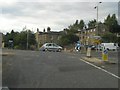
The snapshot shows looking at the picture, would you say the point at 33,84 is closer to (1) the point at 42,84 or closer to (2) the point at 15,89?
(1) the point at 42,84

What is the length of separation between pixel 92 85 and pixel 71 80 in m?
1.79

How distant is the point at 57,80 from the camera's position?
637 inches

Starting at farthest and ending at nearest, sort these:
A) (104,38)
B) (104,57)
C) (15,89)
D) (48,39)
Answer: (48,39) < (104,38) < (104,57) < (15,89)

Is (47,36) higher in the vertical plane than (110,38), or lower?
higher

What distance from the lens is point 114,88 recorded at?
1402cm

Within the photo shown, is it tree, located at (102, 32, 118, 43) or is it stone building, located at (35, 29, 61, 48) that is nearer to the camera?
tree, located at (102, 32, 118, 43)

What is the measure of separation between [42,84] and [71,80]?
2.09m

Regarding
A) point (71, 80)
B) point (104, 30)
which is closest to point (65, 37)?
point (104, 30)

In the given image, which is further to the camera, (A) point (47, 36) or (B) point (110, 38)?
(A) point (47, 36)

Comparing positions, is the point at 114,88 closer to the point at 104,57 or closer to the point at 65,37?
the point at 104,57

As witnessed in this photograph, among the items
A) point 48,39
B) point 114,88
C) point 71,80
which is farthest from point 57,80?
point 48,39

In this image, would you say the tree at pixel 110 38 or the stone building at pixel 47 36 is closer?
the tree at pixel 110 38

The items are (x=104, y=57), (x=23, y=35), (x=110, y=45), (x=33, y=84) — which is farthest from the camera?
(x=23, y=35)

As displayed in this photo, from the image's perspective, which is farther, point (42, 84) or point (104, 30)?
point (104, 30)
